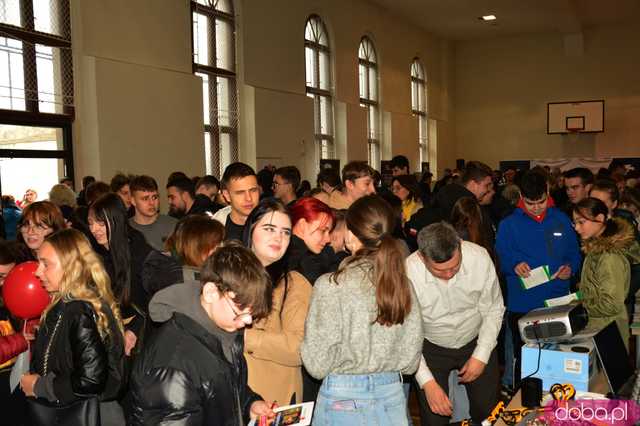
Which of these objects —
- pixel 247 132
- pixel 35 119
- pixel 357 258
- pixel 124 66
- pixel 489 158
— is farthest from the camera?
pixel 489 158

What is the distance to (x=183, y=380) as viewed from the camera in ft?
5.05

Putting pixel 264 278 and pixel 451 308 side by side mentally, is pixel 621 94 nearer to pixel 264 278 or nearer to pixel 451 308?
pixel 451 308

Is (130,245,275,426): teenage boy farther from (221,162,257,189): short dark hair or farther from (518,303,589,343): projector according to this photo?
(221,162,257,189): short dark hair

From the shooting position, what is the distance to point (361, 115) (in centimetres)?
1423

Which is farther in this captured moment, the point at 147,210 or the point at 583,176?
the point at 583,176

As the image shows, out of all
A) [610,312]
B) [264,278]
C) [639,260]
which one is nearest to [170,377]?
[264,278]

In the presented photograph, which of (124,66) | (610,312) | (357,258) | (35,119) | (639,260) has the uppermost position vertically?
(124,66)

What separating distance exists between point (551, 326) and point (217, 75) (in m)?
8.36

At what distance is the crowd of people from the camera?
64.4 inches

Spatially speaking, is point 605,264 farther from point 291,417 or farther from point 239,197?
point 291,417

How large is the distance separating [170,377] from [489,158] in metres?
19.1

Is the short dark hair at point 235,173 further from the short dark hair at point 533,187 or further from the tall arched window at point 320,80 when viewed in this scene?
the tall arched window at point 320,80

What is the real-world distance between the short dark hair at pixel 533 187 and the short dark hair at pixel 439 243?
4.98 feet

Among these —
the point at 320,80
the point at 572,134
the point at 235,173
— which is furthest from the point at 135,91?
the point at 572,134
